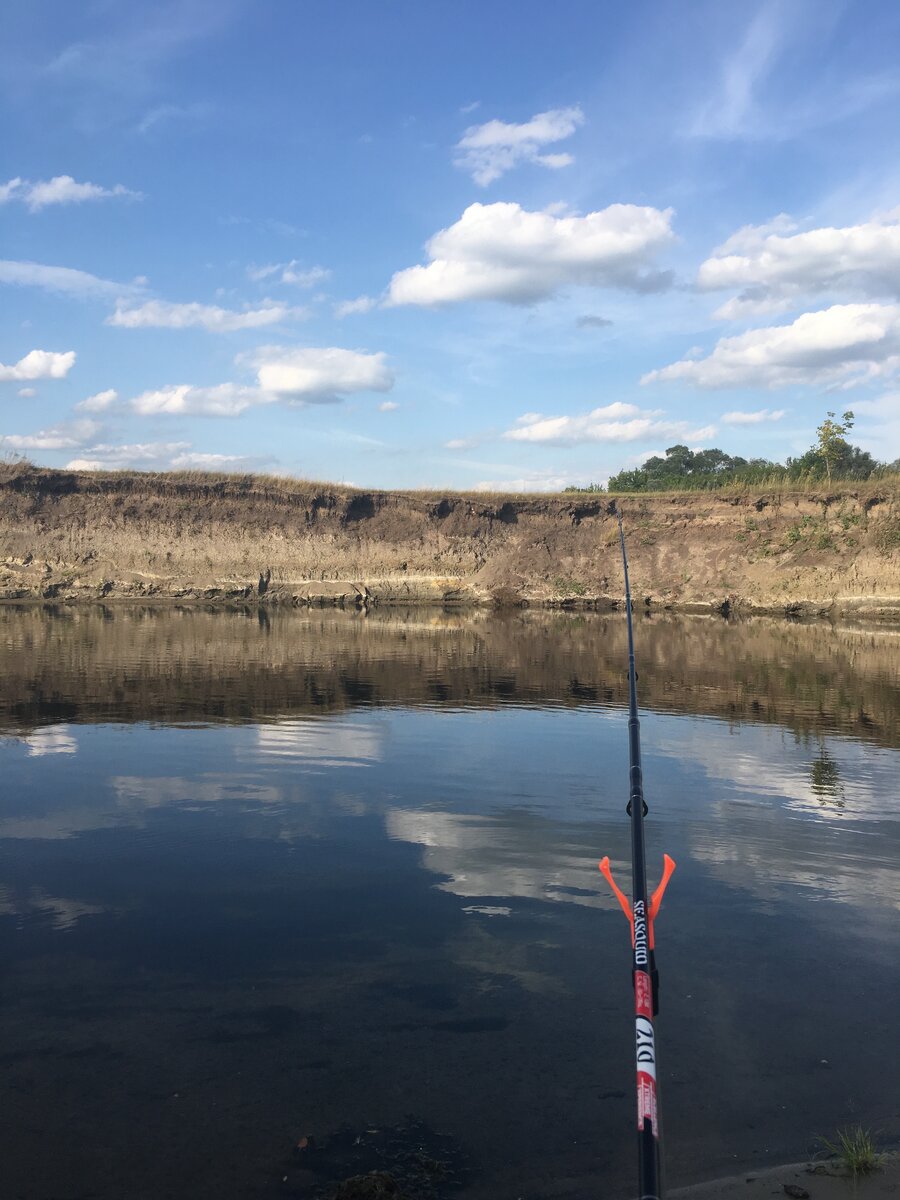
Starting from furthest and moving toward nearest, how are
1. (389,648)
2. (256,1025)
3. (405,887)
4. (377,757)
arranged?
1. (389,648)
2. (377,757)
3. (405,887)
4. (256,1025)

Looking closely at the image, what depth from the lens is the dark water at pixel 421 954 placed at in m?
5.05

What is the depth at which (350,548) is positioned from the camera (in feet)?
208

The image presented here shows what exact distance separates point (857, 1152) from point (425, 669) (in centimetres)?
2244

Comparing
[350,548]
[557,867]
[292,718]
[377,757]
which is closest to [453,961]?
[557,867]

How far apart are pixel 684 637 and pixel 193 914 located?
1285 inches

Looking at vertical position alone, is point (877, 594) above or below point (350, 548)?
below

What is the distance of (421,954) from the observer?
24.2ft

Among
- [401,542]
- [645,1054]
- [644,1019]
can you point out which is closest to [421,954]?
[644,1019]

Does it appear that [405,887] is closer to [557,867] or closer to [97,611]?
[557,867]

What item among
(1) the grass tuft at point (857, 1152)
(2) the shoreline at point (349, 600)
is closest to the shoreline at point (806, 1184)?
(1) the grass tuft at point (857, 1152)

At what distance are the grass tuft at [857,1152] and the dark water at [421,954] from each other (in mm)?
155

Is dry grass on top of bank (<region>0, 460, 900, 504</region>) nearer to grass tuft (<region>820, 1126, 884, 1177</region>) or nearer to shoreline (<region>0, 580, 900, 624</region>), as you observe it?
shoreline (<region>0, 580, 900, 624</region>)

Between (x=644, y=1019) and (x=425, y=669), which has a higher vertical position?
(x=644, y=1019)

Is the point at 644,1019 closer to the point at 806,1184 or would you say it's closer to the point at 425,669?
the point at 806,1184
